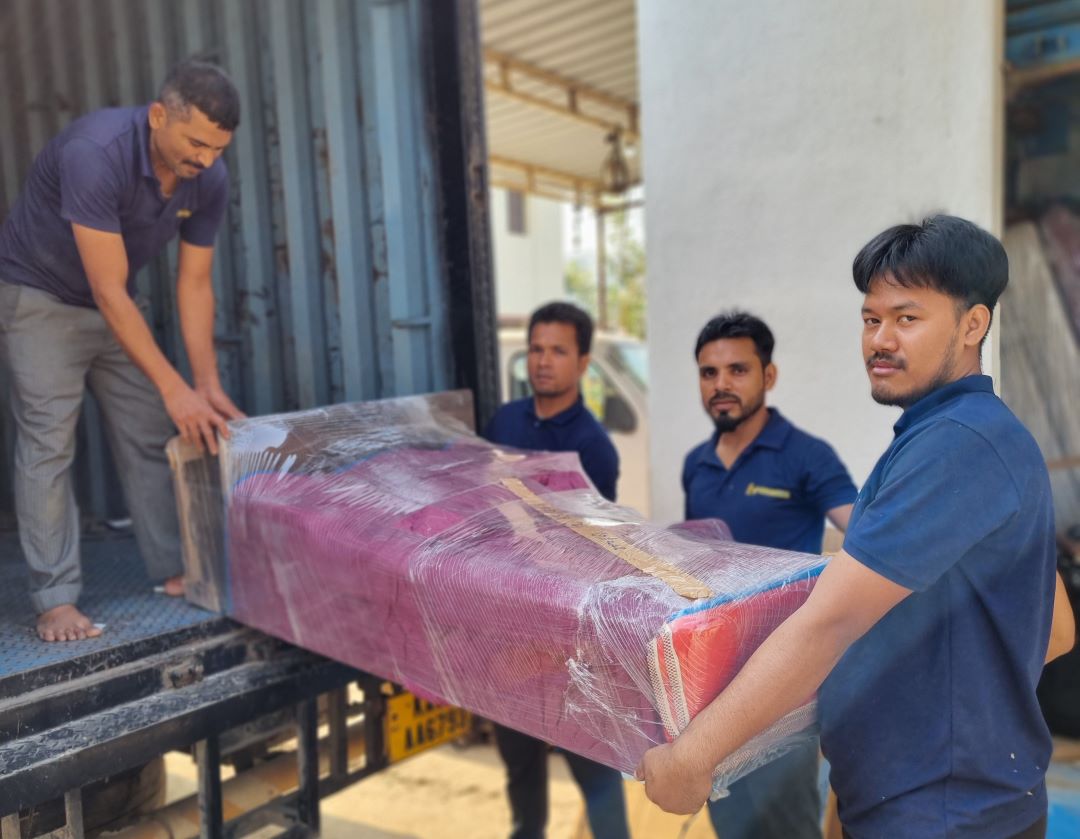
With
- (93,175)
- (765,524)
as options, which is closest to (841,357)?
(765,524)

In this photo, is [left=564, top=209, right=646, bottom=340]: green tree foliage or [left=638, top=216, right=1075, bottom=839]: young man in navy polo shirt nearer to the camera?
[left=638, top=216, right=1075, bottom=839]: young man in navy polo shirt

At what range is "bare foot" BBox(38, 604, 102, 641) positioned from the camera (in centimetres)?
205

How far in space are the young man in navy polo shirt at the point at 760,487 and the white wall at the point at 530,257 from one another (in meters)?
13.5

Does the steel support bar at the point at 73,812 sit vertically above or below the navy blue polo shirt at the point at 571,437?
below

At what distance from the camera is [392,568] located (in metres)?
1.73

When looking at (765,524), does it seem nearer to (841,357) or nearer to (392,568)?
(392,568)

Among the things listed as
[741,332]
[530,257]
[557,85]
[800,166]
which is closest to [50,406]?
[741,332]

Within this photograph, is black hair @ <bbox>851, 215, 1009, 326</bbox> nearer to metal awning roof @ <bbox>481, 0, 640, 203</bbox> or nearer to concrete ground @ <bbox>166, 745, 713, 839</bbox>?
concrete ground @ <bbox>166, 745, 713, 839</bbox>

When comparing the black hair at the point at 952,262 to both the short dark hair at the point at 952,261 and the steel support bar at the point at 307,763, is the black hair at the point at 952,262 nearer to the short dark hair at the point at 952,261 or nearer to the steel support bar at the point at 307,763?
the short dark hair at the point at 952,261

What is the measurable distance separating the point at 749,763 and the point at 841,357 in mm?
2477

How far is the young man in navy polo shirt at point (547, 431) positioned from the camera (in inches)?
108

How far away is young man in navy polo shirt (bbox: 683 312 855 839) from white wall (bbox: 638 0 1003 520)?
136cm

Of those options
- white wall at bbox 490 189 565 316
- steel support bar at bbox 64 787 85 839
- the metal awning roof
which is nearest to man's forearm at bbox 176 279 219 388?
steel support bar at bbox 64 787 85 839

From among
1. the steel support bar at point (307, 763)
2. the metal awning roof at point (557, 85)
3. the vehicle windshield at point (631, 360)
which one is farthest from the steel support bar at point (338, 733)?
the metal awning roof at point (557, 85)
